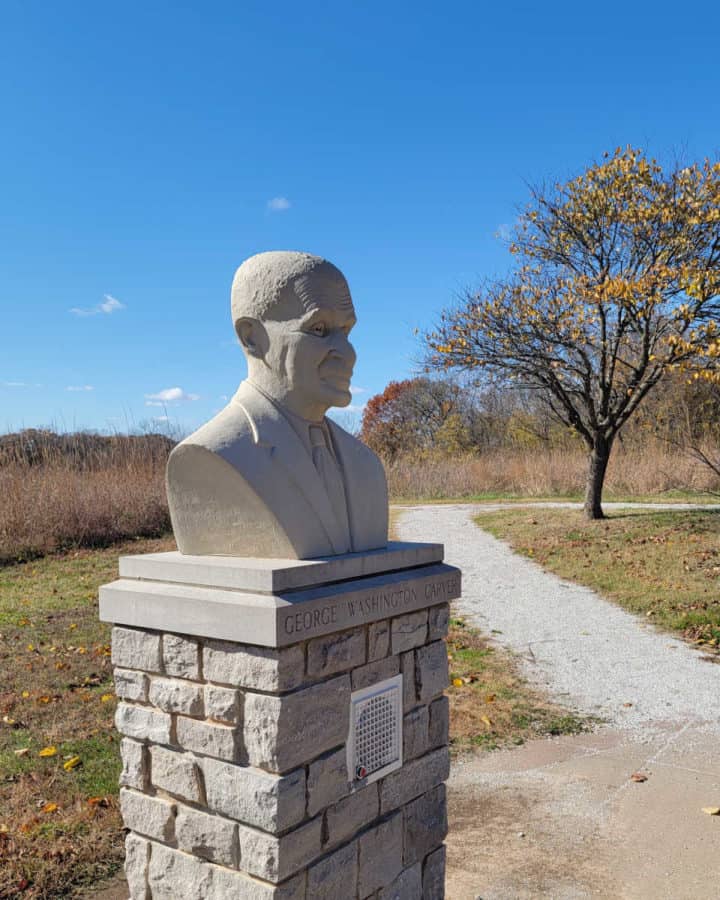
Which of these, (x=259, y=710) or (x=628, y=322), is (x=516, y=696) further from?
(x=628, y=322)

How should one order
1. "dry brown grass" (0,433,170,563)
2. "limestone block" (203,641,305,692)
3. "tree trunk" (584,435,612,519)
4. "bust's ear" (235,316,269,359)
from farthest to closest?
"tree trunk" (584,435,612,519) → "dry brown grass" (0,433,170,563) → "bust's ear" (235,316,269,359) → "limestone block" (203,641,305,692)

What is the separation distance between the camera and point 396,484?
24156 millimetres

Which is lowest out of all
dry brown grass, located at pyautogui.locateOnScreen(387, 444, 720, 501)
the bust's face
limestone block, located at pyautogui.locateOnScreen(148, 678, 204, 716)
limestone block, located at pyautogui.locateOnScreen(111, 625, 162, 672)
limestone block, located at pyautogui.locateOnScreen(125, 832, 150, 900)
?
limestone block, located at pyautogui.locateOnScreen(125, 832, 150, 900)

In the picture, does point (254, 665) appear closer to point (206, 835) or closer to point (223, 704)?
point (223, 704)

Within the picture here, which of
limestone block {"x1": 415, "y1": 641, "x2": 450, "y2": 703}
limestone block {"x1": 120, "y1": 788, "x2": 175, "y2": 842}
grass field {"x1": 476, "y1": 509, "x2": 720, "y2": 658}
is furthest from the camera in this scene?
grass field {"x1": 476, "y1": 509, "x2": 720, "y2": 658}

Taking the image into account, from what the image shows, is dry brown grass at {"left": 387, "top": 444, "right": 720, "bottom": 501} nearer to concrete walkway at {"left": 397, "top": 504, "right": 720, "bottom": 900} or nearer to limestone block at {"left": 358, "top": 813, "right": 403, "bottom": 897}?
concrete walkway at {"left": 397, "top": 504, "right": 720, "bottom": 900}

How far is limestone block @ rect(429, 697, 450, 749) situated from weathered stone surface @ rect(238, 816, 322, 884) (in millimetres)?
787

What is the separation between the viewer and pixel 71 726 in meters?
5.41

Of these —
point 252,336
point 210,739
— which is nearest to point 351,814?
point 210,739

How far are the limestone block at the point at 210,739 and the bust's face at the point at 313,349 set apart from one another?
1.23 m

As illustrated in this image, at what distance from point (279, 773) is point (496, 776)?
257cm

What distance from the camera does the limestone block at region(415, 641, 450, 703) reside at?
10.8 ft

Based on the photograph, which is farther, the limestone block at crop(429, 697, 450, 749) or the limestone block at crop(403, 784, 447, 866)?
the limestone block at crop(429, 697, 450, 749)

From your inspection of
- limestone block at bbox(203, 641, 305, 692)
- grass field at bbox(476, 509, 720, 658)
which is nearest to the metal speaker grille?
limestone block at bbox(203, 641, 305, 692)
